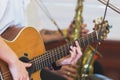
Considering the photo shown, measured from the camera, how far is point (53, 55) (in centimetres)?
132

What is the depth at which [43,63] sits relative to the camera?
127 cm

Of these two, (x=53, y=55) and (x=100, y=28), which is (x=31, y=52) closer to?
(x=53, y=55)

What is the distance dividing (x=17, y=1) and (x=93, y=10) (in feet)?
3.23

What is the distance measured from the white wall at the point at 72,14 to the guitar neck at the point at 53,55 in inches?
29.9

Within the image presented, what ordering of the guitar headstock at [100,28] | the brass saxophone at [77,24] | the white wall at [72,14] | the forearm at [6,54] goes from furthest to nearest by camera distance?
the white wall at [72,14] < the brass saxophone at [77,24] < the guitar headstock at [100,28] < the forearm at [6,54]

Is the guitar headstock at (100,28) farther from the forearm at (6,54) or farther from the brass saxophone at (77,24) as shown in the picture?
the forearm at (6,54)

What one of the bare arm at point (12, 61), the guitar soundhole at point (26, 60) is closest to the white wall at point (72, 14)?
the guitar soundhole at point (26, 60)

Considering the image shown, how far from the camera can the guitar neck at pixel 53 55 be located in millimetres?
1237

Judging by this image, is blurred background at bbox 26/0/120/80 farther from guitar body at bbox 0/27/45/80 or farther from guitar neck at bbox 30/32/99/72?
guitar body at bbox 0/27/45/80

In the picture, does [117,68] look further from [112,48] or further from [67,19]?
[67,19]

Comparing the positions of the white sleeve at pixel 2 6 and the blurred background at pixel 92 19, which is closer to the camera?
the white sleeve at pixel 2 6

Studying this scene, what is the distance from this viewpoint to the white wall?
2.17 meters

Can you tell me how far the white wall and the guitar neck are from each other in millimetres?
760

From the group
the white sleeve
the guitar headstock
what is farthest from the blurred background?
the white sleeve
